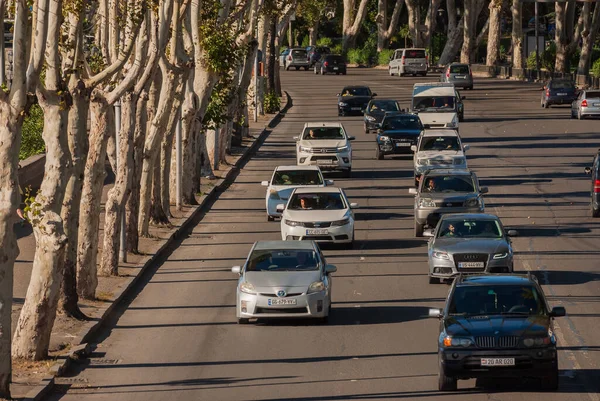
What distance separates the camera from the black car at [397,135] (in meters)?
49.7

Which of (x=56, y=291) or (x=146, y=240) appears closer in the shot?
(x=56, y=291)

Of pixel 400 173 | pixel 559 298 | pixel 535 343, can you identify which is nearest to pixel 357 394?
pixel 535 343

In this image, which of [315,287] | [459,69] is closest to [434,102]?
[459,69]

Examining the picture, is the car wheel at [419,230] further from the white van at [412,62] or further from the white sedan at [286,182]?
the white van at [412,62]

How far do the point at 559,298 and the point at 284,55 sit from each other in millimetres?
97137

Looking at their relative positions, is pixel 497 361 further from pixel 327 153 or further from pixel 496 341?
pixel 327 153

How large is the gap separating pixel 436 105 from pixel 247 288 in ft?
116

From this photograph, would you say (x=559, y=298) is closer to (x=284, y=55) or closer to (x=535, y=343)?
(x=535, y=343)

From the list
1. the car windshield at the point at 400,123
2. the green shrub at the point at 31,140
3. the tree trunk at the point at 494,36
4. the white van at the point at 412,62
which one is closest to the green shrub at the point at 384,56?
the tree trunk at the point at 494,36

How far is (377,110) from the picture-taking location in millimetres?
59500

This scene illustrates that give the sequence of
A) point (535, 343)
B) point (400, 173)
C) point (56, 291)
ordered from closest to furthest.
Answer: point (535, 343)
point (56, 291)
point (400, 173)

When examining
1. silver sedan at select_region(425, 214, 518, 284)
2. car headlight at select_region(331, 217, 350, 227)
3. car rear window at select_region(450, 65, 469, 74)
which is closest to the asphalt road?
silver sedan at select_region(425, 214, 518, 284)

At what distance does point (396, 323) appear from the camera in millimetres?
22047

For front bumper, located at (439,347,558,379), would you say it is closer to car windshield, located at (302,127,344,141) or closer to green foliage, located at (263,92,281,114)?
car windshield, located at (302,127,344,141)
